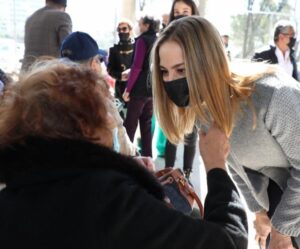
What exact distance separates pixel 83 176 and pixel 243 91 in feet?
2.46

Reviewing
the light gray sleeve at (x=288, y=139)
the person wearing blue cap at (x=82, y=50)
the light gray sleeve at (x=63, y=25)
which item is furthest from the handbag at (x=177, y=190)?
the light gray sleeve at (x=63, y=25)

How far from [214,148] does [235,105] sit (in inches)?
9.7

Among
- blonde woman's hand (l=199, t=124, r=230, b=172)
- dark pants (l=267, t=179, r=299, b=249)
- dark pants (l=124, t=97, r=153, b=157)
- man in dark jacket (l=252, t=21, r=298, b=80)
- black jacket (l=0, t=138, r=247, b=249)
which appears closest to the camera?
black jacket (l=0, t=138, r=247, b=249)

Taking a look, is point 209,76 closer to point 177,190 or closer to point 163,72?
point 163,72

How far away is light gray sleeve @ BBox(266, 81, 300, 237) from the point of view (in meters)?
1.39

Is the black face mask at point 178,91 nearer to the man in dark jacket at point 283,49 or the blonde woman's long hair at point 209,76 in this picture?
the blonde woman's long hair at point 209,76

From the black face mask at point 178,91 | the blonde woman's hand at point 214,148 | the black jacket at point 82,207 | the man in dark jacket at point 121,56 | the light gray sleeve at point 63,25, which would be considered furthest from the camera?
the man in dark jacket at point 121,56

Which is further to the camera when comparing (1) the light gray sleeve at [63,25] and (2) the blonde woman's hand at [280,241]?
(1) the light gray sleeve at [63,25]

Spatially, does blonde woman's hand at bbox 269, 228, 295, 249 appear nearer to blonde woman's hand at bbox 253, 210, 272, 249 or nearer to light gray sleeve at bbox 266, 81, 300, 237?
light gray sleeve at bbox 266, 81, 300, 237

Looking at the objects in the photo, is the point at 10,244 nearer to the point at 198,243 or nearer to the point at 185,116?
the point at 198,243

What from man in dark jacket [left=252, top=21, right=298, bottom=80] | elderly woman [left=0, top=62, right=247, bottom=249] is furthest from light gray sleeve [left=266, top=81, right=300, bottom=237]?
man in dark jacket [left=252, top=21, right=298, bottom=80]

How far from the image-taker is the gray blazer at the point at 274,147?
1404 millimetres

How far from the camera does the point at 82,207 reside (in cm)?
82

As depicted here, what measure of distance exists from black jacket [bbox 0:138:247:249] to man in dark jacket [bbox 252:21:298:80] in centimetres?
359
